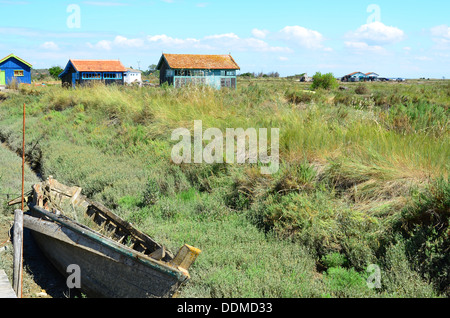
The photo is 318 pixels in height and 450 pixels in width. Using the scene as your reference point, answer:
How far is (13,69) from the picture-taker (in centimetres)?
4953

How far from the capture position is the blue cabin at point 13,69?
48.6 m

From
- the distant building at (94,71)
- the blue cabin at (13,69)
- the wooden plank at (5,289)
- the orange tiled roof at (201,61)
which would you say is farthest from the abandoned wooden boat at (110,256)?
the blue cabin at (13,69)

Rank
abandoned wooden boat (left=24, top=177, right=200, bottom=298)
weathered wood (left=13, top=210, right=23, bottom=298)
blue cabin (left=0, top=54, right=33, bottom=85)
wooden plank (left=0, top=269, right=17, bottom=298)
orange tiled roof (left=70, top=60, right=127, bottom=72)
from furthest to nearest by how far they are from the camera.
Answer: blue cabin (left=0, top=54, right=33, bottom=85)
orange tiled roof (left=70, top=60, right=127, bottom=72)
weathered wood (left=13, top=210, right=23, bottom=298)
abandoned wooden boat (left=24, top=177, right=200, bottom=298)
wooden plank (left=0, top=269, right=17, bottom=298)

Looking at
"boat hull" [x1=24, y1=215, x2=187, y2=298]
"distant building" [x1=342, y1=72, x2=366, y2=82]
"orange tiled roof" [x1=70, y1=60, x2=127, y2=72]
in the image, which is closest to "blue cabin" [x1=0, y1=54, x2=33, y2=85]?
"orange tiled roof" [x1=70, y1=60, x2=127, y2=72]

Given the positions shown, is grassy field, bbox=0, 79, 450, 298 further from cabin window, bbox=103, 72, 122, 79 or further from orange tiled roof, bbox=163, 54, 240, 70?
cabin window, bbox=103, 72, 122, 79

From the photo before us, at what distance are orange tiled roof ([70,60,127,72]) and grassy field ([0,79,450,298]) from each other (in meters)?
29.7

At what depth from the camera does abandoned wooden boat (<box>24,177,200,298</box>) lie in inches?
219

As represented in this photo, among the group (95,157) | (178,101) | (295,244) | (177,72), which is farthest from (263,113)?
(177,72)

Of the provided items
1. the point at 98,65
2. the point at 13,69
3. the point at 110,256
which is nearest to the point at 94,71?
the point at 98,65

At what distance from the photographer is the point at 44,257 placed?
827 cm

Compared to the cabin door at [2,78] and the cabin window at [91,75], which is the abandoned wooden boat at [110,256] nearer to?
the cabin window at [91,75]

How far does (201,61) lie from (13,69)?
25811 millimetres

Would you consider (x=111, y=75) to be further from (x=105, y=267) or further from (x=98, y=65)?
(x=105, y=267)
